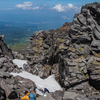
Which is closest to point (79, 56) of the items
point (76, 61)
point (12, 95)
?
point (76, 61)

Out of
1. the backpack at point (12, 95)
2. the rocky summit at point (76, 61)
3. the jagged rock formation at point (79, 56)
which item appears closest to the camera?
the backpack at point (12, 95)

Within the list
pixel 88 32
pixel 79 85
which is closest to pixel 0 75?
pixel 79 85

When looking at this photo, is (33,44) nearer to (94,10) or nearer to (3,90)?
(94,10)

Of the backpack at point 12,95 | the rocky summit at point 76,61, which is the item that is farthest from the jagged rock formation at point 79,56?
the backpack at point 12,95

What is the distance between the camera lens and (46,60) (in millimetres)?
44031

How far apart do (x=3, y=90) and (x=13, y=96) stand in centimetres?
176

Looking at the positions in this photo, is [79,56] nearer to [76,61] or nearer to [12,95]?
[76,61]

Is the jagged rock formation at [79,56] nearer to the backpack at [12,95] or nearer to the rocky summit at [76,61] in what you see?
the rocky summit at [76,61]

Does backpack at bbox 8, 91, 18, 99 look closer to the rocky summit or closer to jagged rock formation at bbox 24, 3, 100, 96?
the rocky summit

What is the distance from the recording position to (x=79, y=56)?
98.0 feet

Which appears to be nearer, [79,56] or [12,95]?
[12,95]

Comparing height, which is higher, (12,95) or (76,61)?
(76,61)

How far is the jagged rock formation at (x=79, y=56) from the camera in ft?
85.4

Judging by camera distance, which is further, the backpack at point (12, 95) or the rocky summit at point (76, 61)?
the rocky summit at point (76, 61)
